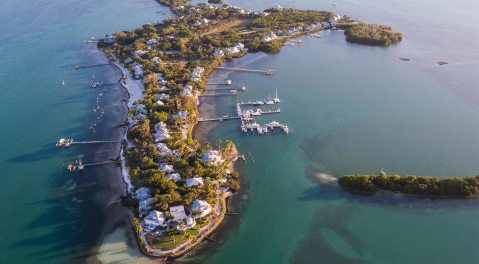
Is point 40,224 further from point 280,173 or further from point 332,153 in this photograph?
point 332,153

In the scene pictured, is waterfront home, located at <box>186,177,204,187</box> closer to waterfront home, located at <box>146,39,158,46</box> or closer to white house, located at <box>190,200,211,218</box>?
white house, located at <box>190,200,211,218</box>

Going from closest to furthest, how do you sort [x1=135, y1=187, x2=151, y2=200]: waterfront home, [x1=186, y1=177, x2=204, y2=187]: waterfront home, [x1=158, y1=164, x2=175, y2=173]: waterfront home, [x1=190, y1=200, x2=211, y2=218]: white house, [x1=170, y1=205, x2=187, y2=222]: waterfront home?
[x1=170, y1=205, x2=187, y2=222]: waterfront home < [x1=190, y1=200, x2=211, y2=218]: white house < [x1=135, y1=187, x2=151, y2=200]: waterfront home < [x1=186, y1=177, x2=204, y2=187]: waterfront home < [x1=158, y1=164, x2=175, y2=173]: waterfront home

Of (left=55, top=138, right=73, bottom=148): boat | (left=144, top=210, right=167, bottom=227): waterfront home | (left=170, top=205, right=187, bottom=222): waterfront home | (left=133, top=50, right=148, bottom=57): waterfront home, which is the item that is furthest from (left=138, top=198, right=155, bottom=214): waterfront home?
(left=133, top=50, right=148, bottom=57): waterfront home

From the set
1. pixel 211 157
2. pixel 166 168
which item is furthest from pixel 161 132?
pixel 211 157

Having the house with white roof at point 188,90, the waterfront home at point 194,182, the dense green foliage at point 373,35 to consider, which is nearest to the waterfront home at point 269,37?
the dense green foliage at point 373,35

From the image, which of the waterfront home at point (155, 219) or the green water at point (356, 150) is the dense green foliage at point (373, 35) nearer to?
the green water at point (356, 150)

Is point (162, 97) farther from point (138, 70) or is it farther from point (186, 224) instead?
point (186, 224)
